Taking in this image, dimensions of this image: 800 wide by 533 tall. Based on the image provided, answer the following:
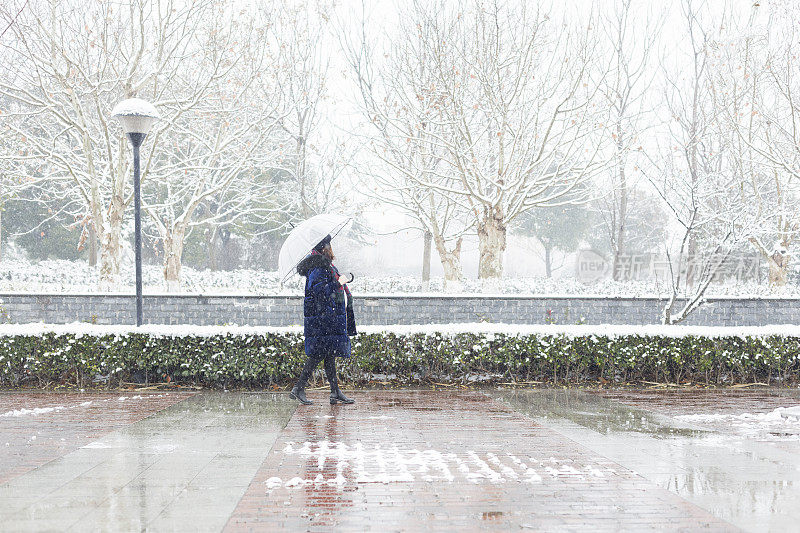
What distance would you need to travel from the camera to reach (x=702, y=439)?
19.5 ft

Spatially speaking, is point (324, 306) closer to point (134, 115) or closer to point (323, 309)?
point (323, 309)

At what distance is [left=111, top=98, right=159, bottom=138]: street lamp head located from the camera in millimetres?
9422

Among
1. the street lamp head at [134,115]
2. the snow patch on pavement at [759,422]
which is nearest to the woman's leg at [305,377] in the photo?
A: the snow patch on pavement at [759,422]

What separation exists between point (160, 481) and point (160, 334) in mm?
4956

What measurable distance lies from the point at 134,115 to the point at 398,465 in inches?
257

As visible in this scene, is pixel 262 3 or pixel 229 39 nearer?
pixel 229 39

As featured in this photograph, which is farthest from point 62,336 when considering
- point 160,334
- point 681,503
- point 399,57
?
point 399,57

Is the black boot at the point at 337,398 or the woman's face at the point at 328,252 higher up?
the woman's face at the point at 328,252

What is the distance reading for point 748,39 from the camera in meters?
14.9

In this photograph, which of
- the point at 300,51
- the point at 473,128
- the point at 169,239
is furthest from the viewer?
the point at 169,239

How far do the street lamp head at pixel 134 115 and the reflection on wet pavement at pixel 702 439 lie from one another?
227 inches

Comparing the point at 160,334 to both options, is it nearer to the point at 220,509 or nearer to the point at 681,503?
the point at 220,509

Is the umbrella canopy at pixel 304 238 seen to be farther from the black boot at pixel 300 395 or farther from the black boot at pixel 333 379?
the black boot at pixel 300 395

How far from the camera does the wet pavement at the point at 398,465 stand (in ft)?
12.5
